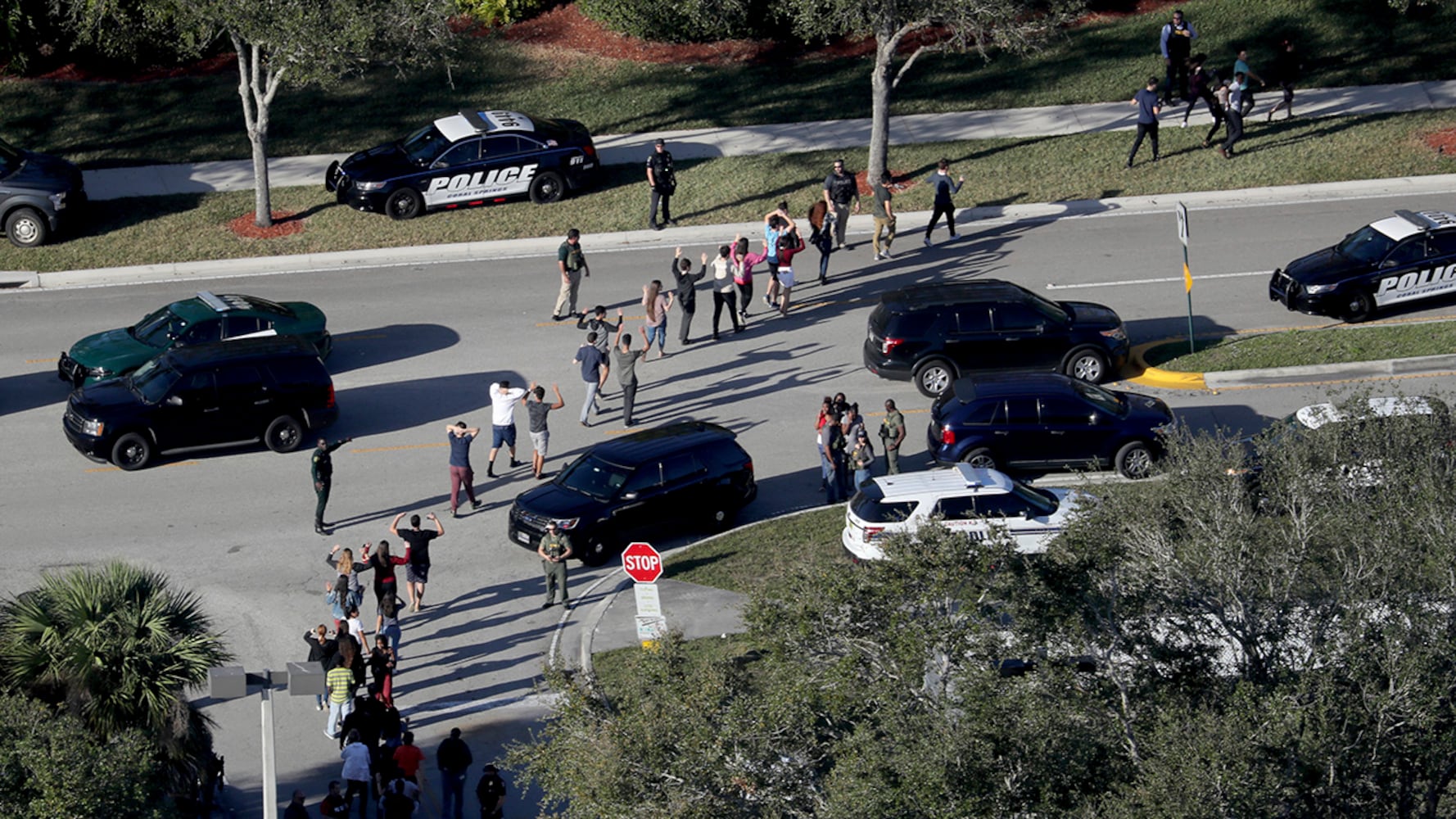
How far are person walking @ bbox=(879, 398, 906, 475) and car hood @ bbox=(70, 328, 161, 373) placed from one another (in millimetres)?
11027

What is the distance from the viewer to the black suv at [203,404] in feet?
73.7

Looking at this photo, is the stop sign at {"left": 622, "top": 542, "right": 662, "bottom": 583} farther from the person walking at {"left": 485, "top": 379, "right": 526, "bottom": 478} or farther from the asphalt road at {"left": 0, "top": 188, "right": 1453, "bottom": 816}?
the person walking at {"left": 485, "top": 379, "right": 526, "bottom": 478}

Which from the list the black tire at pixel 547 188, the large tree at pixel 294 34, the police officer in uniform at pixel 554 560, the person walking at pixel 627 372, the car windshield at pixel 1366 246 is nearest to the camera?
the police officer in uniform at pixel 554 560

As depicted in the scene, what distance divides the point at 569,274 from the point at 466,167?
5.69 m

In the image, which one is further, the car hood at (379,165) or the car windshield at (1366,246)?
the car hood at (379,165)

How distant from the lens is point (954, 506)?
19578 millimetres

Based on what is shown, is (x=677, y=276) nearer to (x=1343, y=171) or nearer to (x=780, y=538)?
(x=780, y=538)

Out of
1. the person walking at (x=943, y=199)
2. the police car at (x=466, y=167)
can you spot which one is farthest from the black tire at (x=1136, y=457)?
the police car at (x=466, y=167)

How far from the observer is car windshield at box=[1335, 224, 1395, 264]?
2628 centimetres

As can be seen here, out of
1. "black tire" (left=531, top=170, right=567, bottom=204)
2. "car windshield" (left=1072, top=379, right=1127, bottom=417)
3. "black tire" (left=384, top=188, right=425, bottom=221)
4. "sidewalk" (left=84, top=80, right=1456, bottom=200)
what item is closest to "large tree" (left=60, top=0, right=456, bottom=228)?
"sidewalk" (left=84, top=80, right=1456, bottom=200)

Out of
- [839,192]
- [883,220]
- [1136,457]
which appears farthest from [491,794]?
[883,220]

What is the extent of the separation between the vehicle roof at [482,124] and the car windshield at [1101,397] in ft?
45.1

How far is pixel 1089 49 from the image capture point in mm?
37344

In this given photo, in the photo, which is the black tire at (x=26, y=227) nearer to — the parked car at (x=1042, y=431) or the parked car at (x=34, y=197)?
the parked car at (x=34, y=197)
